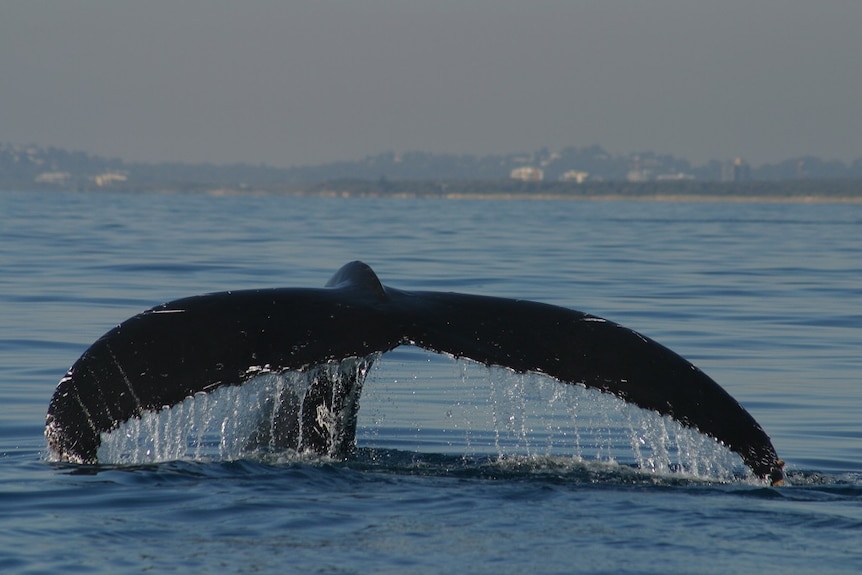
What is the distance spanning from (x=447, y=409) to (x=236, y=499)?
3.94m

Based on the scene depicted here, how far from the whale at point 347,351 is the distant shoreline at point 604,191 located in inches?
5927

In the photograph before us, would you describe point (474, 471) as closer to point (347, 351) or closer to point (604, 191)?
point (347, 351)

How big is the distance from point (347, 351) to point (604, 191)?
177 m

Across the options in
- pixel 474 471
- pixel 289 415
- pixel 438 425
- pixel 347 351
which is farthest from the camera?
pixel 438 425

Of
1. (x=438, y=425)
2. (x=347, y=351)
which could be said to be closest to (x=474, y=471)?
(x=347, y=351)

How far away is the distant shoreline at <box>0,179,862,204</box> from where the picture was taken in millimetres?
161125

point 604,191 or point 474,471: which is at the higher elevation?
point 604,191

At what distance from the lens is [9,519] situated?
16.4 ft

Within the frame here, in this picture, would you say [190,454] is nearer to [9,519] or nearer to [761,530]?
[9,519]

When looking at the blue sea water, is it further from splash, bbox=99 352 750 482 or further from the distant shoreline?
the distant shoreline

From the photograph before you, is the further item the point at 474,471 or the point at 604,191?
the point at 604,191

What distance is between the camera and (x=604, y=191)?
591ft

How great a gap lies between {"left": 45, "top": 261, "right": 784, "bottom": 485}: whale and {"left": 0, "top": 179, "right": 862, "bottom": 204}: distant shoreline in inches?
5927

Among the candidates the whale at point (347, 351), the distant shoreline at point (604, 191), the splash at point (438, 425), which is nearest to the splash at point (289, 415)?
the splash at point (438, 425)
